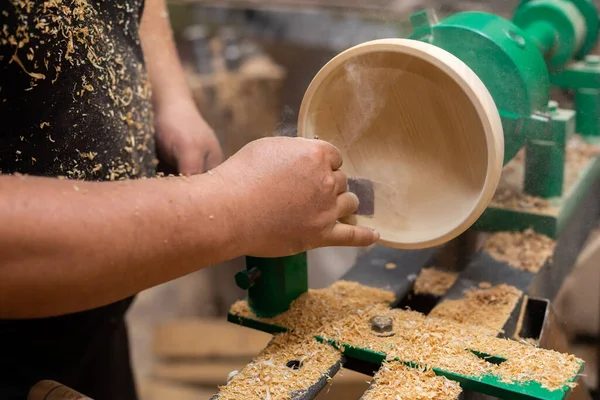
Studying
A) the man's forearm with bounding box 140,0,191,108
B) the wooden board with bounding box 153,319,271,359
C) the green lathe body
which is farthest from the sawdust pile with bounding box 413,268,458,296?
the wooden board with bounding box 153,319,271,359

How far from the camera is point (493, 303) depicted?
3.36 ft

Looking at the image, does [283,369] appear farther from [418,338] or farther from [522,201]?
[522,201]

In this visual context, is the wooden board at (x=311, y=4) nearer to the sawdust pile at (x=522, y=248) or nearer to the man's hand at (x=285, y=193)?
the sawdust pile at (x=522, y=248)

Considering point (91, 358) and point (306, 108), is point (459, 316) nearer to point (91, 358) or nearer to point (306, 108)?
point (306, 108)

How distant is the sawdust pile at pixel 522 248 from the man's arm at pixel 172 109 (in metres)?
0.58

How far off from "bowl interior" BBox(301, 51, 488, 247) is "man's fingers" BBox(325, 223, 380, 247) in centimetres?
5

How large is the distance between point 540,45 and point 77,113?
0.94 meters

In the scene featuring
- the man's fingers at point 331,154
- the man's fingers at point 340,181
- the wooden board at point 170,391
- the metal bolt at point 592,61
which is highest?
the metal bolt at point 592,61

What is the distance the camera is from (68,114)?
963 millimetres

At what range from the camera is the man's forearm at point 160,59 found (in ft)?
4.26

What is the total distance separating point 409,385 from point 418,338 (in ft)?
0.31

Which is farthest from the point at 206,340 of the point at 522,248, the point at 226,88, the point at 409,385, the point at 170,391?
the point at 409,385

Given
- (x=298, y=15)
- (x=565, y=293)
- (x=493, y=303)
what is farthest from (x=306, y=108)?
(x=298, y=15)

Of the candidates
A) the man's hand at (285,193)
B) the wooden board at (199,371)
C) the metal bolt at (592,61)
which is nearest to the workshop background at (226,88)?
the wooden board at (199,371)
